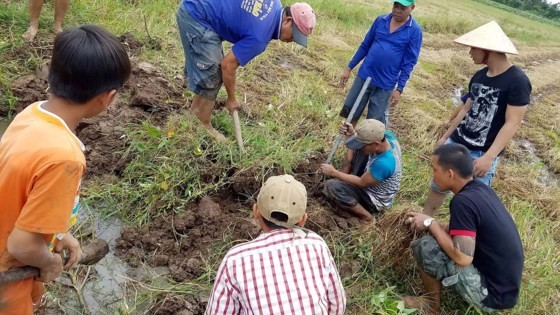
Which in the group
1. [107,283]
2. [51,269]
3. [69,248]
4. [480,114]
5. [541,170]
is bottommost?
[541,170]

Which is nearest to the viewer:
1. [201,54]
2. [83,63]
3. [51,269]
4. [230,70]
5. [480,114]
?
[83,63]

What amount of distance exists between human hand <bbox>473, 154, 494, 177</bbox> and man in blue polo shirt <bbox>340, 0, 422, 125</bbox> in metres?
1.43

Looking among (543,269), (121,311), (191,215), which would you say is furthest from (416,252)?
(121,311)

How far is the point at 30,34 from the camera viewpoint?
4875mm

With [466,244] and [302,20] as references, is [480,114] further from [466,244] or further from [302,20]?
[302,20]

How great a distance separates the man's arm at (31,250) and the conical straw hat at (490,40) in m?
3.01

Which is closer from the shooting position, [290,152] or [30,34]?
[290,152]

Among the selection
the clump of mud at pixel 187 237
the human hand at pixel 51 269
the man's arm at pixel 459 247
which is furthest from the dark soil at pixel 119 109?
the man's arm at pixel 459 247

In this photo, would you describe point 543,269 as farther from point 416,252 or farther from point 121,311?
point 121,311

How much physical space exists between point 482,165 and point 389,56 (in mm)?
1546

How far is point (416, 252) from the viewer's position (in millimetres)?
3080

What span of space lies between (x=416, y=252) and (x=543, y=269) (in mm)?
1291

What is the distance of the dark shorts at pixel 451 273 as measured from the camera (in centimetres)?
291

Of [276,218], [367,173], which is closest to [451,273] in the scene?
[367,173]
